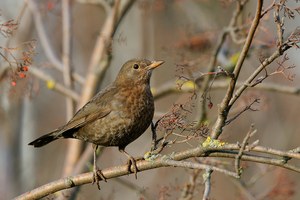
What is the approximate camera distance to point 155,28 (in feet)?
41.2

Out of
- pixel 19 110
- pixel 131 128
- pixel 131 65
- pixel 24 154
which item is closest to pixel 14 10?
pixel 19 110

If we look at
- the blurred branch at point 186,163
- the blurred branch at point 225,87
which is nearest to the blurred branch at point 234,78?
the blurred branch at point 186,163

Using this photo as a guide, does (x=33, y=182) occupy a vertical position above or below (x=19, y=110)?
below

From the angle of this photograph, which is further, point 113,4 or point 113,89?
point 113,4

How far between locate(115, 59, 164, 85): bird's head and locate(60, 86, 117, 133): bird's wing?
0.48 feet

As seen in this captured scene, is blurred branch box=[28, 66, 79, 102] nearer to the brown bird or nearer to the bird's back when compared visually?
the brown bird

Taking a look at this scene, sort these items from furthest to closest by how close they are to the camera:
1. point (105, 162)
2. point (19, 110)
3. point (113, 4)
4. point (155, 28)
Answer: point (105, 162), point (155, 28), point (19, 110), point (113, 4)

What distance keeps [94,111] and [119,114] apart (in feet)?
1.19

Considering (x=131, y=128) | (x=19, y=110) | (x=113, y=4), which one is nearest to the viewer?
(x=131, y=128)

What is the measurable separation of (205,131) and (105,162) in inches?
382

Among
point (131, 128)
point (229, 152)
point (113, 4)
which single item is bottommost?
point (229, 152)

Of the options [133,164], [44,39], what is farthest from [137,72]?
[44,39]

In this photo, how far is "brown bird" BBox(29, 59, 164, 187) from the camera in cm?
538

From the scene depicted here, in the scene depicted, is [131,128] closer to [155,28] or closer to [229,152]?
[229,152]
